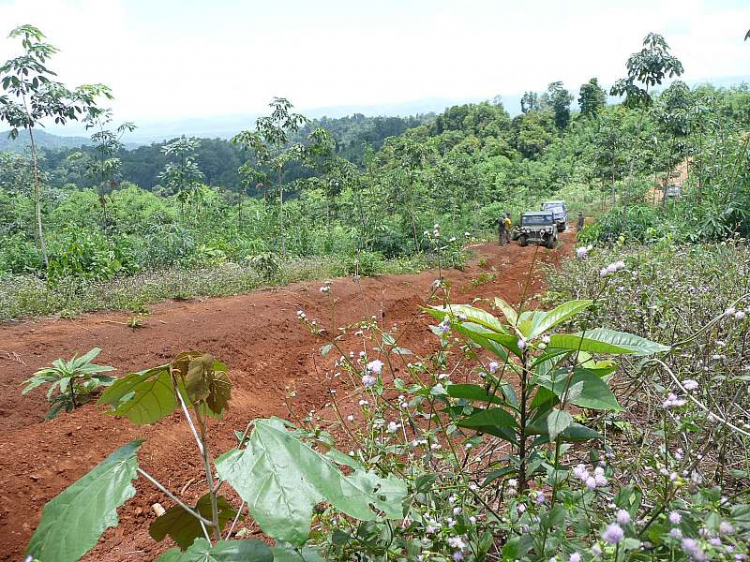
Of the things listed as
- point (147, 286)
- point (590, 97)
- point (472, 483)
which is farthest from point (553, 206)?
point (590, 97)

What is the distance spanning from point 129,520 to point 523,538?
2969 mm

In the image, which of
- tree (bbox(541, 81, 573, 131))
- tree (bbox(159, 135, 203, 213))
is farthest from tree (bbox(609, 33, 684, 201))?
tree (bbox(541, 81, 573, 131))

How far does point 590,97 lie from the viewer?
131 ft

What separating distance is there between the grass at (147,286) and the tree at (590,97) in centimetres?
3486

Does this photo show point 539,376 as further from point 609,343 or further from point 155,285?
point 155,285

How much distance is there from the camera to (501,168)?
28.1 metres

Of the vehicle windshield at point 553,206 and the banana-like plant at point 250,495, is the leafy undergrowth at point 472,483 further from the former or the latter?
the vehicle windshield at point 553,206

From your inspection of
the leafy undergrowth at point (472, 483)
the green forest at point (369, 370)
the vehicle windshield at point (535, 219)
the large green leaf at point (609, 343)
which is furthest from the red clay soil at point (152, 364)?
the vehicle windshield at point (535, 219)

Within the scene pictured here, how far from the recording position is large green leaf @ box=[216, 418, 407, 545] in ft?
2.90

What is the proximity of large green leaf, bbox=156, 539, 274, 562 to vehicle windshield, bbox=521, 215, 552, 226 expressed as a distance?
15786mm

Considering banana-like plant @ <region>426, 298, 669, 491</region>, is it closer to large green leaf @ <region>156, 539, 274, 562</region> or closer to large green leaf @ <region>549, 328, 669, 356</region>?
large green leaf @ <region>549, 328, 669, 356</region>

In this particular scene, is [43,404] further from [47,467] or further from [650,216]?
[650,216]

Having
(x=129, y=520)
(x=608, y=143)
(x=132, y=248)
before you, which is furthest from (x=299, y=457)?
(x=608, y=143)

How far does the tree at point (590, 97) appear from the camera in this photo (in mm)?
39219
